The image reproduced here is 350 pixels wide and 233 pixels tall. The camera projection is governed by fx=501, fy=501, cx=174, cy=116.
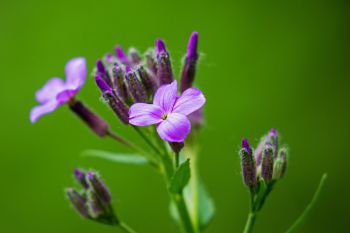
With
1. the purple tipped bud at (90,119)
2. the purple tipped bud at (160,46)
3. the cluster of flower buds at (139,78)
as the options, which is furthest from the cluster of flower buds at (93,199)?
the purple tipped bud at (160,46)

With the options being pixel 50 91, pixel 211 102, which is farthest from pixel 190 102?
pixel 211 102

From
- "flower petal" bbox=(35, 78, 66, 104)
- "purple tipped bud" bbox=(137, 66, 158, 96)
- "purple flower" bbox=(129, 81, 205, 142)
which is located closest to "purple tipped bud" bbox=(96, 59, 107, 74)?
"purple tipped bud" bbox=(137, 66, 158, 96)

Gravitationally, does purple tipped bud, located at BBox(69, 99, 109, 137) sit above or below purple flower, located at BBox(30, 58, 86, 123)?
below

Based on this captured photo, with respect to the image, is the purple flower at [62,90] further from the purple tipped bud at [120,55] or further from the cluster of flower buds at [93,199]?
the cluster of flower buds at [93,199]

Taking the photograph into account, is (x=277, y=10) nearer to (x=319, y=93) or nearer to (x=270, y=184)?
(x=319, y=93)

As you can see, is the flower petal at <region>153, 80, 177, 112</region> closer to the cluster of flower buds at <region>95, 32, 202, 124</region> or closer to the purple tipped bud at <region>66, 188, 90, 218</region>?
the cluster of flower buds at <region>95, 32, 202, 124</region>

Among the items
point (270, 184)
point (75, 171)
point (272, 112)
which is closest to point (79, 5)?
point (272, 112)

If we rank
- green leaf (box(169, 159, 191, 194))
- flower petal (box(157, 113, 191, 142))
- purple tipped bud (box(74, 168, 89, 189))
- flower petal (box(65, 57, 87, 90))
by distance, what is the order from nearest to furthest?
flower petal (box(157, 113, 191, 142)) → green leaf (box(169, 159, 191, 194)) → purple tipped bud (box(74, 168, 89, 189)) → flower petal (box(65, 57, 87, 90))
